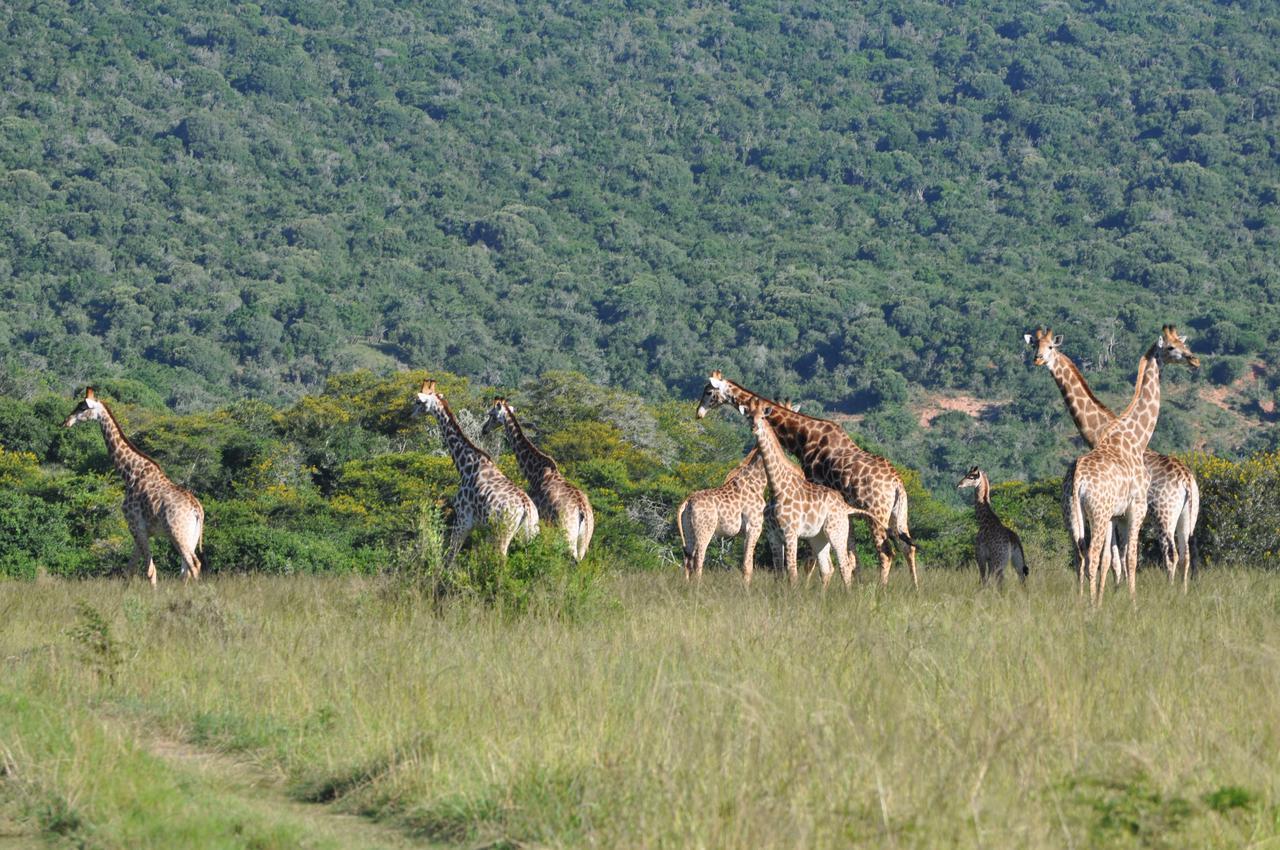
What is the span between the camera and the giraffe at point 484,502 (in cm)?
→ 1363

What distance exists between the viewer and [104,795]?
6.71 metres

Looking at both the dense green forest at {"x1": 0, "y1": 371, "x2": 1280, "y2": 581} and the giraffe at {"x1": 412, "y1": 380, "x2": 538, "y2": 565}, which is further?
the dense green forest at {"x1": 0, "y1": 371, "x2": 1280, "y2": 581}

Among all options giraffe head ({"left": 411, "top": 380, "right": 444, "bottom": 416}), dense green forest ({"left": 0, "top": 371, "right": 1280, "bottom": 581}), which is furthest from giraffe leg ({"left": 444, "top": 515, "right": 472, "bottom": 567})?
giraffe head ({"left": 411, "top": 380, "right": 444, "bottom": 416})

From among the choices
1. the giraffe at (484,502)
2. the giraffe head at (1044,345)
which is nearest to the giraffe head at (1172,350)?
the giraffe head at (1044,345)

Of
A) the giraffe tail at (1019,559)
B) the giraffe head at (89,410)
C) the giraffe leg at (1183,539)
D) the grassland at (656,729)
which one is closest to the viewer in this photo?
the grassland at (656,729)

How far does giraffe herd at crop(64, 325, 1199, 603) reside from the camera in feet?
42.9

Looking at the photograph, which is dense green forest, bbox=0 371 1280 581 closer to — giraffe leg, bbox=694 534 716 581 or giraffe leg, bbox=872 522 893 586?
giraffe leg, bbox=694 534 716 581

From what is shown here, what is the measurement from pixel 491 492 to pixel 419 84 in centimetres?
12474

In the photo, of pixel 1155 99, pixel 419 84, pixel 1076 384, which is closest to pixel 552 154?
pixel 419 84

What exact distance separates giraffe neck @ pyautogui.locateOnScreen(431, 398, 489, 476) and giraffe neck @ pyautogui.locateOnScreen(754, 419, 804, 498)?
7.81 ft

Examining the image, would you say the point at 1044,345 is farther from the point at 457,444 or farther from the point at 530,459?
the point at 457,444

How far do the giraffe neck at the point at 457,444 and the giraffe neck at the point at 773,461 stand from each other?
2.38 metres

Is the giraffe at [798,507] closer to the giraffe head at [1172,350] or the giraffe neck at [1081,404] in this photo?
the giraffe neck at [1081,404]

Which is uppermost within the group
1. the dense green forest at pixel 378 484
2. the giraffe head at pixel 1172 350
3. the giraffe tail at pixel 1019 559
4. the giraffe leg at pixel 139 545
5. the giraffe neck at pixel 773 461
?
the giraffe head at pixel 1172 350
